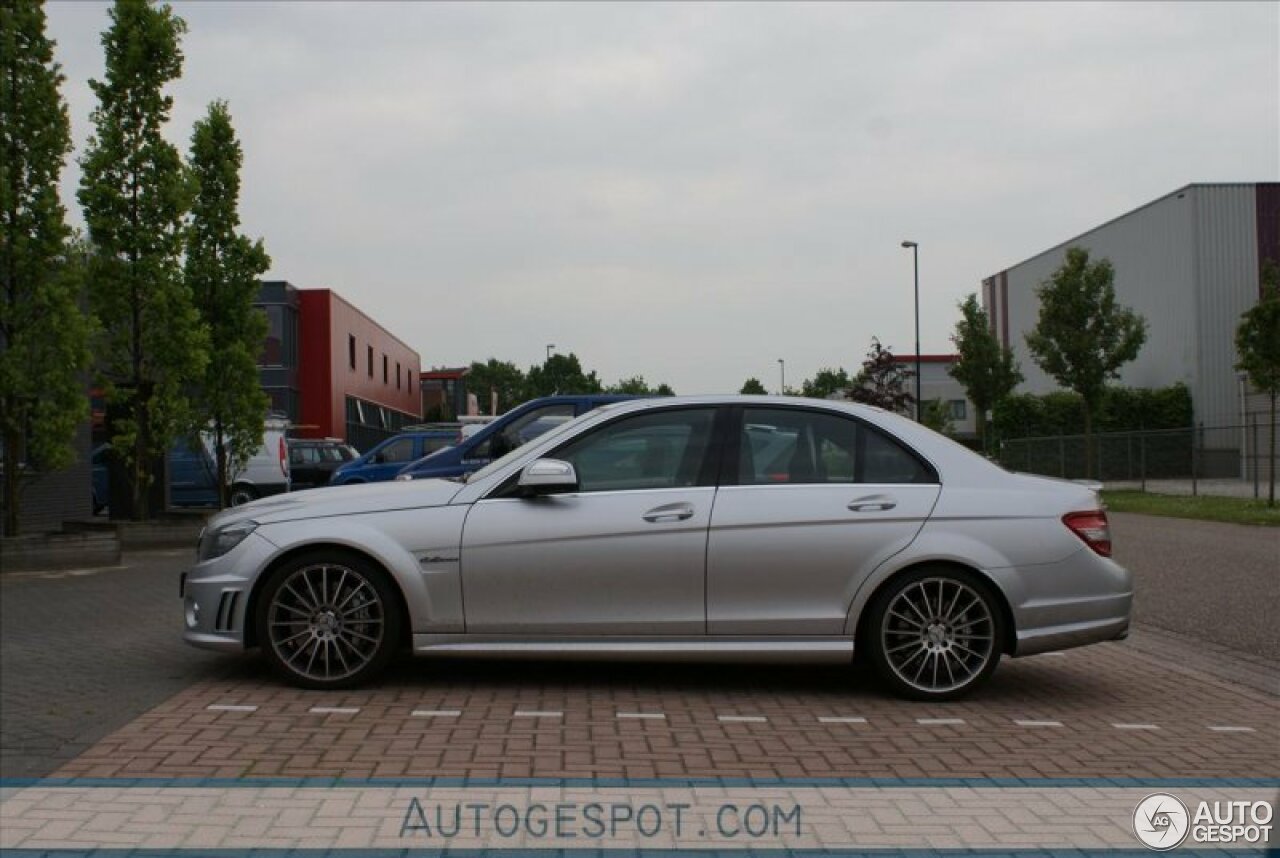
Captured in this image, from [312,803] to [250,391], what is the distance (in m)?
15.8

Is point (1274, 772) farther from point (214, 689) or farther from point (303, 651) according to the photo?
point (214, 689)

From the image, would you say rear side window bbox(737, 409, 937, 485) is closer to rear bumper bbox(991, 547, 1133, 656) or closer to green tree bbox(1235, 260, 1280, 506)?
rear bumper bbox(991, 547, 1133, 656)

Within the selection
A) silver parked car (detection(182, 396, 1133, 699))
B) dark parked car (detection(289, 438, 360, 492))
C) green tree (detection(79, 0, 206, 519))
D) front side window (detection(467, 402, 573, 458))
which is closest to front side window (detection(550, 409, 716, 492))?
silver parked car (detection(182, 396, 1133, 699))

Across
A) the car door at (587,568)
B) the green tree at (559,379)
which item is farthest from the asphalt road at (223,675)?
the green tree at (559,379)

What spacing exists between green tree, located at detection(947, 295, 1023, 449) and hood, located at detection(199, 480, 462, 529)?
42.2 m

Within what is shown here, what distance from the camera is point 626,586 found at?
6.30 metres

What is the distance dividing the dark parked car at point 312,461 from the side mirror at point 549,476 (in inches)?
924

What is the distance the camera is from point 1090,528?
647cm

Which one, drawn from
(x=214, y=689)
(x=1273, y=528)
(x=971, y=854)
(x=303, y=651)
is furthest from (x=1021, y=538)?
(x=1273, y=528)

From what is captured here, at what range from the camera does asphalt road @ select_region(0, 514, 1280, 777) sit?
6086 millimetres

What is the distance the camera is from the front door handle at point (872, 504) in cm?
640

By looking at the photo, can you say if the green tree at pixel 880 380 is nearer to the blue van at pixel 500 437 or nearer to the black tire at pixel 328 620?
the blue van at pixel 500 437

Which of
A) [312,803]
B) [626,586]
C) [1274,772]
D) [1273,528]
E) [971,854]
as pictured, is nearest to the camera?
[971,854]

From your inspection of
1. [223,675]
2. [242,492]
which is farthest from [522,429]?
[242,492]
